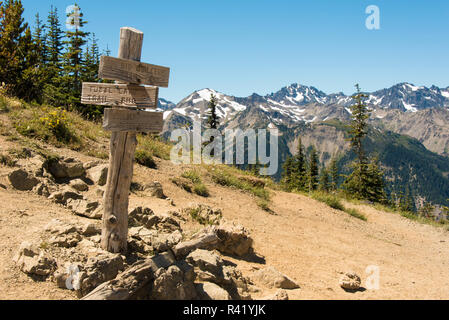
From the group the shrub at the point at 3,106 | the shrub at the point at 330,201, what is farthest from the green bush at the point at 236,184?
the shrub at the point at 3,106

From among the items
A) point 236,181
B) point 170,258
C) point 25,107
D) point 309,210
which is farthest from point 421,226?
point 25,107

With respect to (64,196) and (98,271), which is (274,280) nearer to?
(98,271)

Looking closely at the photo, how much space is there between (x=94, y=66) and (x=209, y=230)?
2538 centimetres

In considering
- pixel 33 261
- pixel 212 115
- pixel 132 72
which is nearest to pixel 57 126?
pixel 132 72

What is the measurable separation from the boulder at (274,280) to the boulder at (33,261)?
3.80m

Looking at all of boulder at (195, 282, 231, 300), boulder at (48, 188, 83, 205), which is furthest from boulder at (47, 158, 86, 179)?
boulder at (195, 282, 231, 300)

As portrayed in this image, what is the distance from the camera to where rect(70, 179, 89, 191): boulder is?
821cm

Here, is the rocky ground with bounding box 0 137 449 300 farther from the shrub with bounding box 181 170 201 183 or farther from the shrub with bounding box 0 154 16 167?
the shrub with bounding box 181 170 201 183

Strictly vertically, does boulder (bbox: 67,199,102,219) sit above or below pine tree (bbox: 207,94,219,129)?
below

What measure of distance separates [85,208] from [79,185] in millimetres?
1652

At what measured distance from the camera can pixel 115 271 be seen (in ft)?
14.6

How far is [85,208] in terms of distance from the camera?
6.89 meters

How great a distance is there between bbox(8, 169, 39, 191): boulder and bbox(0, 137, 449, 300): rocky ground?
0.07 feet
